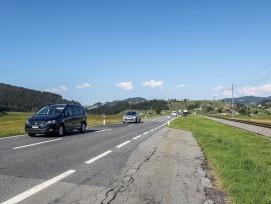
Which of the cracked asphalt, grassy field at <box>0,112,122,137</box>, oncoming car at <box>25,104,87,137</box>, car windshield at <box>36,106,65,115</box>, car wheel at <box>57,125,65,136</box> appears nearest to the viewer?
the cracked asphalt

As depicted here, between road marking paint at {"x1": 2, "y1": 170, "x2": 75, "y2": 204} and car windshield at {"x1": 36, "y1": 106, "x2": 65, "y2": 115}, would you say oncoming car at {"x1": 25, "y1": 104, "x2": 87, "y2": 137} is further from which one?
road marking paint at {"x1": 2, "y1": 170, "x2": 75, "y2": 204}

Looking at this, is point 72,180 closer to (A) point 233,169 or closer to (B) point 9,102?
(A) point 233,169

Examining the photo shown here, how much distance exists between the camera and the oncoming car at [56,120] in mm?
17391

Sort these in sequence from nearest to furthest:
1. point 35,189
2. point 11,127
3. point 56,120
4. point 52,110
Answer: point 35,189 < point 56,120 < point 52,110 < point 11,127

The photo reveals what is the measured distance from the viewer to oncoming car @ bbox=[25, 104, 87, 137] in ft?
57.1


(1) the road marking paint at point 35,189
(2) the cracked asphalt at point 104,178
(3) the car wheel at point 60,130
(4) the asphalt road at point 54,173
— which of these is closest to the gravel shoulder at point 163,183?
(2) the cracked asphalt at point 104,178

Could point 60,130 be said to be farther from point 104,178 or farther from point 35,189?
point 35,189

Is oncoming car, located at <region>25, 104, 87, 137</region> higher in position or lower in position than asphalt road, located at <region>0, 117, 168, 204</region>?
higher

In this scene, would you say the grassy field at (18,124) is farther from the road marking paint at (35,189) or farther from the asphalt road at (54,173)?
the road marking paint at (35,189)

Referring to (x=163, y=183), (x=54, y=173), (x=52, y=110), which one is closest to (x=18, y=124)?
(x=52, y=110)

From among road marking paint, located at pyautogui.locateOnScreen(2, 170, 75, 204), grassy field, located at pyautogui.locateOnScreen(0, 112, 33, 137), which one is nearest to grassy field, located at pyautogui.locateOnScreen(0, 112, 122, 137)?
grassy field, located at pyautogui.locateOnScreen(0, 112, 33, 137)

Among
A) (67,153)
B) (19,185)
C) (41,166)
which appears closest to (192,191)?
(19,185)

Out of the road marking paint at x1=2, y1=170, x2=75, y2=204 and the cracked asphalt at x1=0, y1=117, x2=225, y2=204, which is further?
the cracked asphalt at x1=0, y1=117, x2=225, y2=204

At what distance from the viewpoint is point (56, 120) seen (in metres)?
17.9
